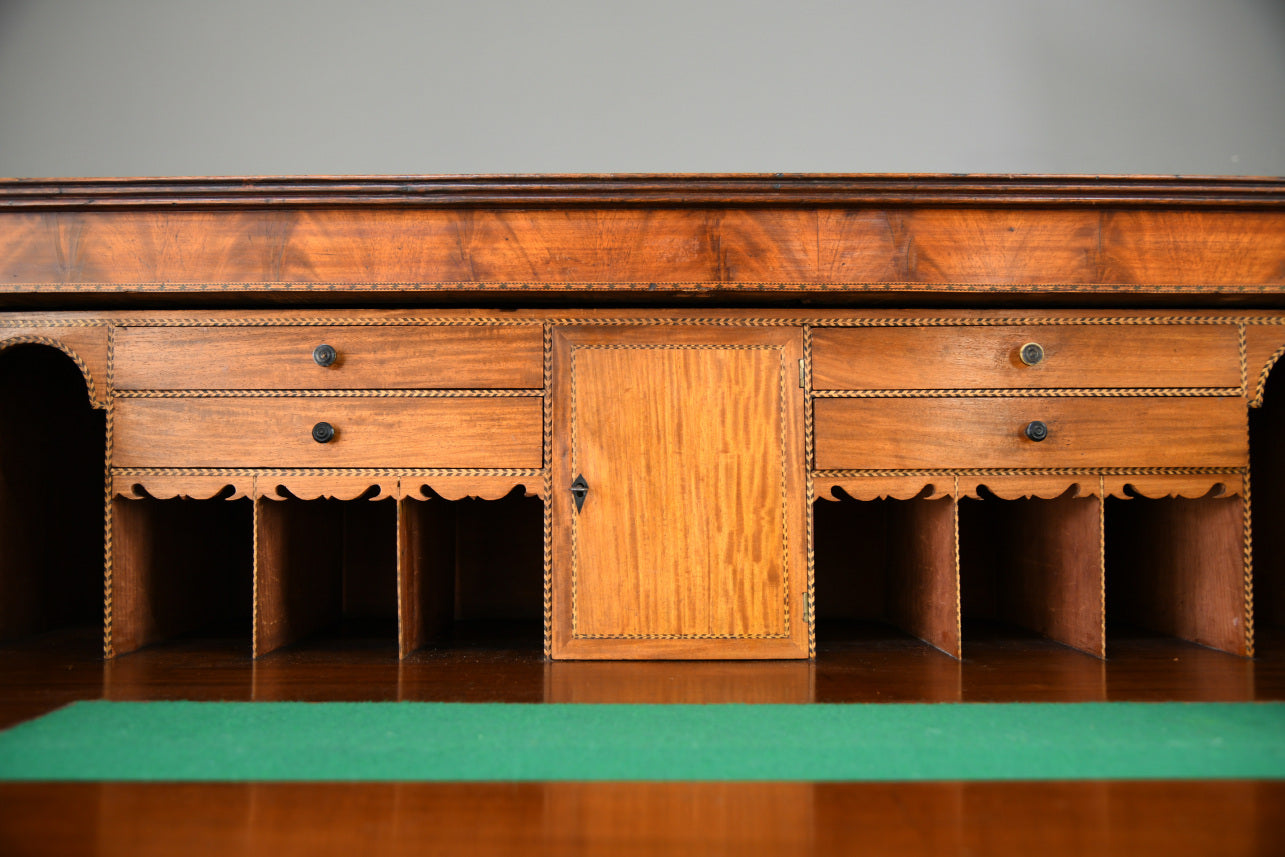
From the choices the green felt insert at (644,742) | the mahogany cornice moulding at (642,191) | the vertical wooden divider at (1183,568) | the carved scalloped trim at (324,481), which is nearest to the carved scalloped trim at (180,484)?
the carved scalloped trim at (324,481)

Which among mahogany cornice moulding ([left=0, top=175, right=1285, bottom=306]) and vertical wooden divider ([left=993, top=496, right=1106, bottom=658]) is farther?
vertical wooden divider ([left=993, top=496, right=1106, bottom=658])

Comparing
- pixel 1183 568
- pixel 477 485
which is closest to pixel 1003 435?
pixel 1183 568

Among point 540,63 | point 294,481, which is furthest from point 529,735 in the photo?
point 540,63

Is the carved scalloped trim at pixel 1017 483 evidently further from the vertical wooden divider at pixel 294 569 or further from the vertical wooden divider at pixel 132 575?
the vertical wooden divider at pixel 132 575

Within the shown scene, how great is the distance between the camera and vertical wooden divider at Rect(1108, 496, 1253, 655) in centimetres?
195

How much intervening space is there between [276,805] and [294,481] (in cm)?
102

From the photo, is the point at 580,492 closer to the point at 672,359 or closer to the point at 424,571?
the point at 672,359

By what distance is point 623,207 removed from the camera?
5.95 ft

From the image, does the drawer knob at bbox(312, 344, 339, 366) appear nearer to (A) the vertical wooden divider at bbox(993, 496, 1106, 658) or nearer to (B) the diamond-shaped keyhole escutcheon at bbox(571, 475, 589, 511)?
(B) the diamond-shaped keyhole escutcheon at bbox(571, 475, 589, 511)

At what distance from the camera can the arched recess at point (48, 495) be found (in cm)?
223

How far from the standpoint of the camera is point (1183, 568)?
213 cm

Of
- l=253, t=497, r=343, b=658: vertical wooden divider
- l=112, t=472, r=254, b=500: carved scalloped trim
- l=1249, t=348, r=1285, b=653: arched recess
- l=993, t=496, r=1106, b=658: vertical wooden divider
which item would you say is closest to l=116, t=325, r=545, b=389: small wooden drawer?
l=112, t=472, r=254, b=500: carved scalloped trim

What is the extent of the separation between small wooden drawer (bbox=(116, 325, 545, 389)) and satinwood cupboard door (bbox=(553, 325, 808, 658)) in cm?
17

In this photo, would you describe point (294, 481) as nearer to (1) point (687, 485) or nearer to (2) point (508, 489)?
(2) point (508, 489)
